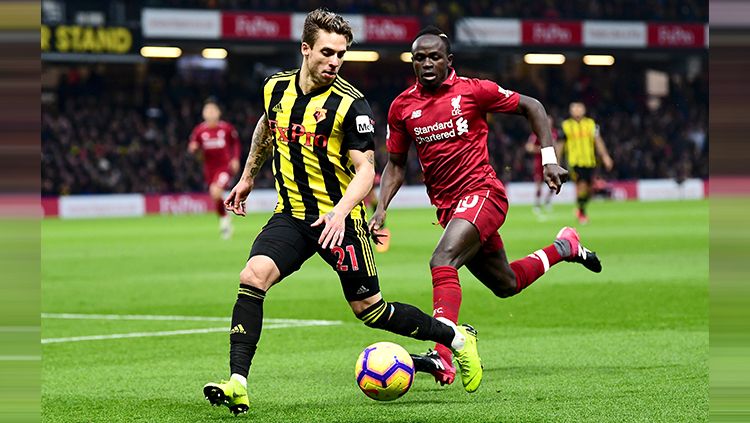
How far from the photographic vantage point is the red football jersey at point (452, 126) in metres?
7.43

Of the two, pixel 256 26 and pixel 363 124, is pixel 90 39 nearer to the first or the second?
pixel 256 26

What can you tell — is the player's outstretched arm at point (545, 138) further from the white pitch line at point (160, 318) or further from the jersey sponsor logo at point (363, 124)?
the white pitch line at point (160, 318)

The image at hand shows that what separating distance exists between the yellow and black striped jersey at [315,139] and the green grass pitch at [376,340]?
1063mm

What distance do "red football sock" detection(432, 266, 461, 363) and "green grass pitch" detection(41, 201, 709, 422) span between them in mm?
420

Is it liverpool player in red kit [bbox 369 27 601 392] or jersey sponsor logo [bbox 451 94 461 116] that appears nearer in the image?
liverpool player in red kit [bbox 369 27 601 392]

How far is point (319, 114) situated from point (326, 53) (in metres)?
0.31

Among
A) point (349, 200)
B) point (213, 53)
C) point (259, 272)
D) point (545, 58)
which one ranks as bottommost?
point (545, 58)

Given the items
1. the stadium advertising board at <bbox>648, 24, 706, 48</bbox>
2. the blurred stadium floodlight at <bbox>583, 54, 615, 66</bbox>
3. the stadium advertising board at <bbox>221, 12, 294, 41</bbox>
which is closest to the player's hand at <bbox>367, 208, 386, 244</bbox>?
the stadium advertising board at <bbox>221, 12, 294, 41</bbox>

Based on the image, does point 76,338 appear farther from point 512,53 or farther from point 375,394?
point 512,53

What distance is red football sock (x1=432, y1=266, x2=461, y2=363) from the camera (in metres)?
6.84

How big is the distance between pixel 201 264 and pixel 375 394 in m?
12.1

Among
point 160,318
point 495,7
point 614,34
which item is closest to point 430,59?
point 160,318

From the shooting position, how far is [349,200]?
5695 millimetres

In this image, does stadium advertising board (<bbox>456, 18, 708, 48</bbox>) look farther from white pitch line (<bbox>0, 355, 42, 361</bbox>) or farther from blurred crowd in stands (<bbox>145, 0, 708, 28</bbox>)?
white pitch line (<bbox>0, 355, 42, 361</bbox>)
